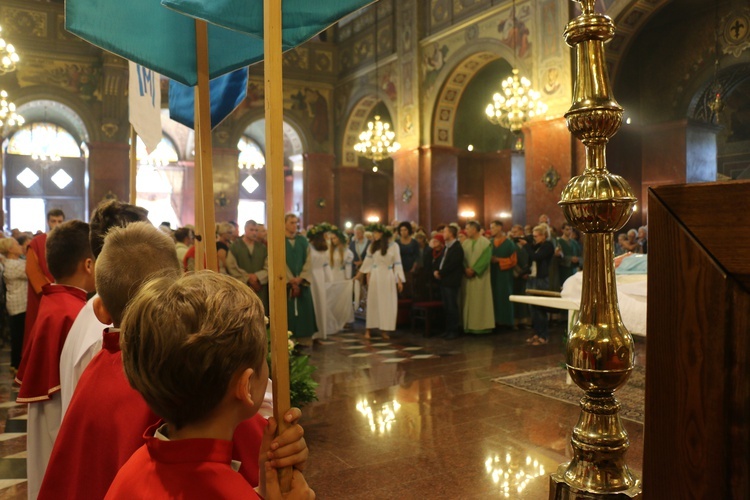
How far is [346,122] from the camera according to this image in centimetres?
1980

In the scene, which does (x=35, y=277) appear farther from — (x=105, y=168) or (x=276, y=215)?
(x=105, y=168)

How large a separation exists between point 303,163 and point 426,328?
1189 cm

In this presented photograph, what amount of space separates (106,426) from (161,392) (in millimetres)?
576

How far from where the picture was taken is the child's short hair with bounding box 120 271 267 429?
1.05 metres

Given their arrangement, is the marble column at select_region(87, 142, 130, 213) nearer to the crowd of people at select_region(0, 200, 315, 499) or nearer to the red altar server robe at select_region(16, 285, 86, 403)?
the red altar server robe at select_region(16, 285, 86, 403)

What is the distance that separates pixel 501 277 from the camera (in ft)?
33.5

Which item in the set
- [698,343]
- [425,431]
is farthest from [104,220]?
[425,431]

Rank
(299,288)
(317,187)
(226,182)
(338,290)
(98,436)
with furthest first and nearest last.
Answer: (317,187) < (226,182) < (338,290) < (299,288) < (98,436)

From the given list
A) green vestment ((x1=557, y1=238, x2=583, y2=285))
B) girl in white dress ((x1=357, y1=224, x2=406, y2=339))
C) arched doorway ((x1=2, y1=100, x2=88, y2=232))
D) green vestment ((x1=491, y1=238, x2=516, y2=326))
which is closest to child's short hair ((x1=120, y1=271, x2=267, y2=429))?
girl in white dress ((x1=357, y1=224, x2=406, y2=339))

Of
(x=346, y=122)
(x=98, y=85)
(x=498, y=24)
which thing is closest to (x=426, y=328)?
(x=498, y=24)

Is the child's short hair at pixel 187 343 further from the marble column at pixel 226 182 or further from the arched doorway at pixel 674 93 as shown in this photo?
the marble column at pixel 226 182

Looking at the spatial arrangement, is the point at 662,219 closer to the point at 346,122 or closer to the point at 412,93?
the point at 412,93

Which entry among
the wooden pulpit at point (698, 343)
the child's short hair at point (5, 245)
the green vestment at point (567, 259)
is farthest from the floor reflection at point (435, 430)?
the child's short hair at point (5, 245)

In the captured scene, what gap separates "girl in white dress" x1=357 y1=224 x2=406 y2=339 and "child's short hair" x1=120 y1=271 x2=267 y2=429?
8568mm
